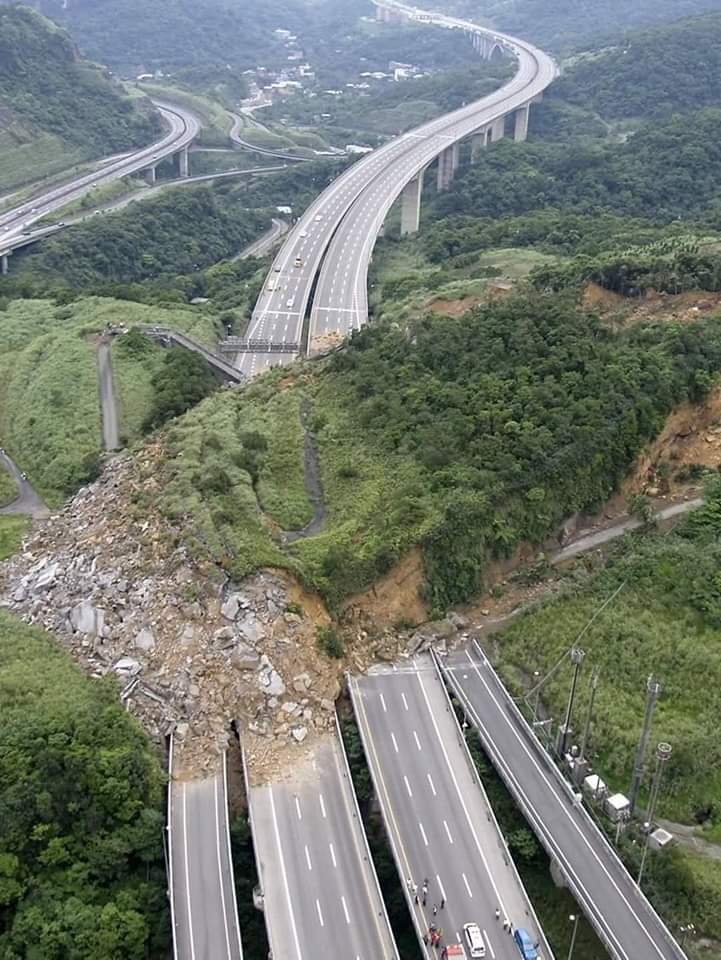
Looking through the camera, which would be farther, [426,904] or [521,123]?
[521,123]

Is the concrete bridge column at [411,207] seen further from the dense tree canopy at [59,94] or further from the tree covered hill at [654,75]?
the dense tree canopy at [59,94]

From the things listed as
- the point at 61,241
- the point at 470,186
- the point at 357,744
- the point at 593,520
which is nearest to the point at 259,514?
the point at 357,744

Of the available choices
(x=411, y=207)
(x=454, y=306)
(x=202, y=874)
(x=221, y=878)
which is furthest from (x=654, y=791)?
(x=411, y=207)

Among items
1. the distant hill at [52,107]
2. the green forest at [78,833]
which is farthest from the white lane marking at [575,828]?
the distant hill at [52,107]

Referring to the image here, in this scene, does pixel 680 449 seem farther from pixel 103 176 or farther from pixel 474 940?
pixel 103 176

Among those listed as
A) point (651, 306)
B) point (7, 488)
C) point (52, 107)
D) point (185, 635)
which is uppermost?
point (651, 306)

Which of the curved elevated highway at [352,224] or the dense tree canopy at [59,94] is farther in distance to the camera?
the dense tree canopy at [59,94]
